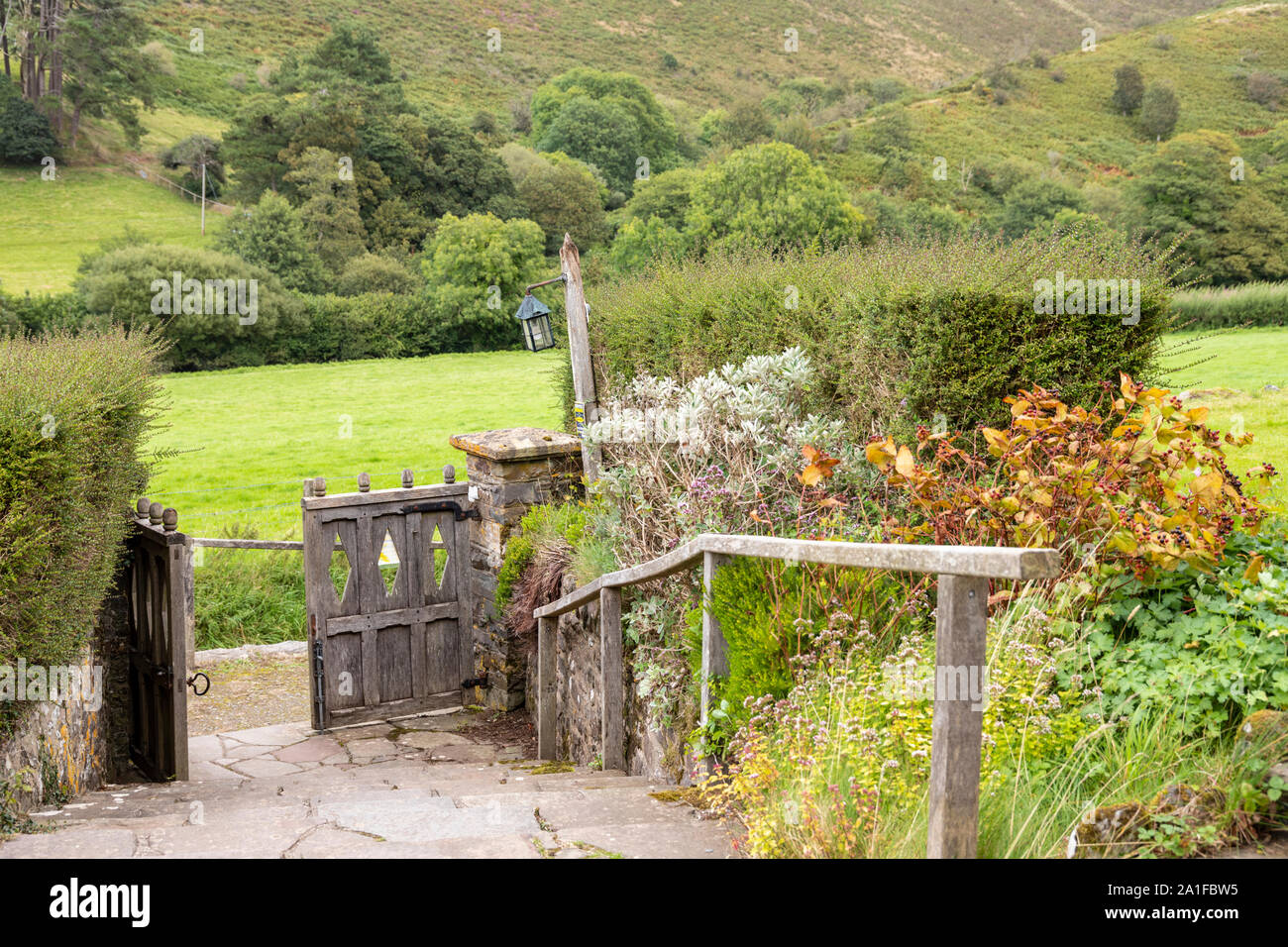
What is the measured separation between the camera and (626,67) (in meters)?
93.4

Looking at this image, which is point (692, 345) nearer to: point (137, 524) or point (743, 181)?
point (137, 524)

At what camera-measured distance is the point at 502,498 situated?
8.75 m

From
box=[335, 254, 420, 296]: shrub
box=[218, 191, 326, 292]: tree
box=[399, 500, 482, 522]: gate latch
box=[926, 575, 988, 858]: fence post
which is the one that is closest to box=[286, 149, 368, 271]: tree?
box=[335, 254, 420, 296]: shrub

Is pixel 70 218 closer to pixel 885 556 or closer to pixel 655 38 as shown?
pixel 885 556

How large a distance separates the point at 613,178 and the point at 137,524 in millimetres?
59749

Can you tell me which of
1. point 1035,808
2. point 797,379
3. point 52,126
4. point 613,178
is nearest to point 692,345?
point 797,379

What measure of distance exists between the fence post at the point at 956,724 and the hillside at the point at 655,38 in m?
71.0

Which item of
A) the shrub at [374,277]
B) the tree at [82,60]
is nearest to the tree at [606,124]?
the tree at [82,60]

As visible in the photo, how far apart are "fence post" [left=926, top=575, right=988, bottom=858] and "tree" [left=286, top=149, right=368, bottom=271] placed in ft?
144

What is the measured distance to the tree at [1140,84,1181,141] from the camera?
69.9 metres

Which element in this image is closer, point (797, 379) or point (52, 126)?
point (797, 379)

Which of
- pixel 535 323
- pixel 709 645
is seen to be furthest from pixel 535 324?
pixel 709 645

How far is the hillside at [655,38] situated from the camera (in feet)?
251

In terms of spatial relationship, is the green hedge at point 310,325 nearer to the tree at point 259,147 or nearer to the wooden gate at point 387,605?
the tree at point 259,147
